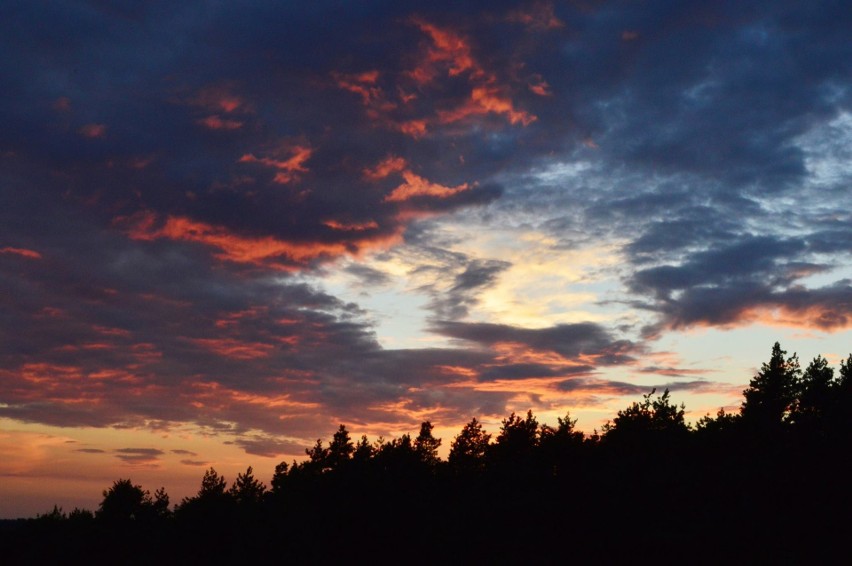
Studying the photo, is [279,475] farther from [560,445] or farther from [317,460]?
[560,445]

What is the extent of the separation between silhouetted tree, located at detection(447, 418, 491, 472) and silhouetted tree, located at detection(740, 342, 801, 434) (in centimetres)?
4114

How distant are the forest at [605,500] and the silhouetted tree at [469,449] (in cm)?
475

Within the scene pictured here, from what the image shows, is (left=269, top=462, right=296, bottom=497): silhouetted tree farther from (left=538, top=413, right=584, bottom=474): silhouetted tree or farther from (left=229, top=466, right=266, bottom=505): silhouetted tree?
(left=538, top=413, right=584, bottom=474): silhouetted tree

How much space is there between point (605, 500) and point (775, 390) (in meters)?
25.1

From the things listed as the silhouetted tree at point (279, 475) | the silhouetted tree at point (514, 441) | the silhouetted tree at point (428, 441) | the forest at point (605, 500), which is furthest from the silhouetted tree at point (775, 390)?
the silhouetted tree at point (279, 475)

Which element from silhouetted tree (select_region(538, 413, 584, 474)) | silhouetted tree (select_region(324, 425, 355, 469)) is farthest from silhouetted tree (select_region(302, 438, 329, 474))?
silhouetted tree (select_region(538, 413, 584, 474))

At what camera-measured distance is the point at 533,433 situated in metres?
90.9

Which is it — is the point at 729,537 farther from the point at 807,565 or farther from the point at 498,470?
the point at 498,470

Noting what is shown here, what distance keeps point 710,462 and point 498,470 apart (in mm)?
19917

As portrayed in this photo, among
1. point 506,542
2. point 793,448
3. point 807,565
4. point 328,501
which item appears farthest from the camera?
point 328,501

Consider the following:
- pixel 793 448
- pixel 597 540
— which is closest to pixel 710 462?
pixel 793 448

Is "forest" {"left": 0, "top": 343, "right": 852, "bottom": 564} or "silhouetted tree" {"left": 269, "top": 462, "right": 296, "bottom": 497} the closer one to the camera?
"forest" {"left": 0, "top": 343, "right": 852, "bottom": 564}

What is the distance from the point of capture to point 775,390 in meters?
76.4

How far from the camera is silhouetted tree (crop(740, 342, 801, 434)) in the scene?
7488 centimetres
